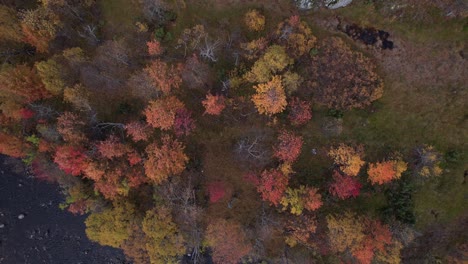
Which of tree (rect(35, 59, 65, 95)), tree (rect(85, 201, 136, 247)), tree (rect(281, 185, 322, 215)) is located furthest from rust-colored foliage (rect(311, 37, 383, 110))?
tree (rect(35, 59, 65, 95))

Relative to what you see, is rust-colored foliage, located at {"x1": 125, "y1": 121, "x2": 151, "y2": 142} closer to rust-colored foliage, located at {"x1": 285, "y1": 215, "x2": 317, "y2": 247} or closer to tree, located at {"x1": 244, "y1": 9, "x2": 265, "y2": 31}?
tree, located at {"x1": 244, "y1": 9, "x2": 265, "y2": 31}

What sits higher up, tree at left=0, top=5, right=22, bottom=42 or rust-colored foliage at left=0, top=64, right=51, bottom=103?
tree at left=0, top=5, right=22, bottom=42

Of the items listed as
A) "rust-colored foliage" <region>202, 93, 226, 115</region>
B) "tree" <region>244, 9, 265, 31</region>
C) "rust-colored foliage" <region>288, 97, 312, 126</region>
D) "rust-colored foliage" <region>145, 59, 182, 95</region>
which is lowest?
"rust-colored foliage" <region>288, 97, 312, 126</region>

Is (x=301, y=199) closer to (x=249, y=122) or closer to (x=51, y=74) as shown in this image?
(x=249, y=122)

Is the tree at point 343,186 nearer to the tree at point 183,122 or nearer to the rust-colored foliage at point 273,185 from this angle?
the rust-colored foliage at point 273,185

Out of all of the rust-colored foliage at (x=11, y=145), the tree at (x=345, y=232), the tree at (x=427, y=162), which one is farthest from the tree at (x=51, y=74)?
the tree at (x=427, y=162)

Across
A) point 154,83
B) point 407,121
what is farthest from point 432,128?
point 154,83
